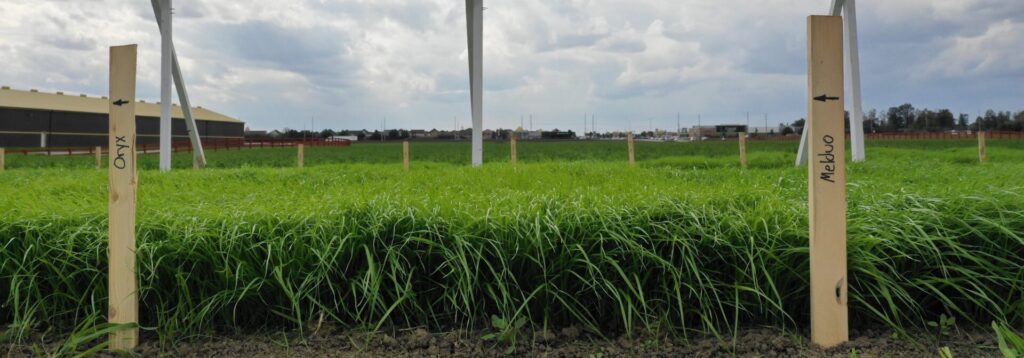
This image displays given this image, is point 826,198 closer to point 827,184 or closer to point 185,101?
point 827,184

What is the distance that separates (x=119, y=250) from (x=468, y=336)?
152 cm

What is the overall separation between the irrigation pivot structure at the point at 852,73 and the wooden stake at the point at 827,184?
725cm

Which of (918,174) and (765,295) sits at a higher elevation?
(918,174)

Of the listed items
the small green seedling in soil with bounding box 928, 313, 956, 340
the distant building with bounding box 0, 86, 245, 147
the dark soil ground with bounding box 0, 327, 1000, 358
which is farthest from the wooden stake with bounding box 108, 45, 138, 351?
the distant building with bounding box 0, 86, 245, 147

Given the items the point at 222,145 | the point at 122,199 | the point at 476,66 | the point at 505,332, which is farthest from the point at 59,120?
the point at 505,332

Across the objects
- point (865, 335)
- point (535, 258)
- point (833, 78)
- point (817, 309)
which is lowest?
point (865, 335)

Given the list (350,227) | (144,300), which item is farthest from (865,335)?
(144,300)

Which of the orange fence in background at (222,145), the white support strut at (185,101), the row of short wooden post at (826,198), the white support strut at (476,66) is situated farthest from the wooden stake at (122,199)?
the orange fence in background at (222,145)

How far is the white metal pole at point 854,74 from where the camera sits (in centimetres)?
866

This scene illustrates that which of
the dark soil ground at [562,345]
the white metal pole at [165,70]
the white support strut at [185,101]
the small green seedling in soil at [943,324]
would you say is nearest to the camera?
the dark soil ground at [562,345]

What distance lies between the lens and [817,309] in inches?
84.2

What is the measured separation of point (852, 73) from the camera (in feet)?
29.6

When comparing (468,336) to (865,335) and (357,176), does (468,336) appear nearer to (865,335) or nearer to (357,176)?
(865,335)

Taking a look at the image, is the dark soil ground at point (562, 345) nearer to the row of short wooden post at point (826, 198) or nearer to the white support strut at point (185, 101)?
the row of short wooden post at point (826, 198)
